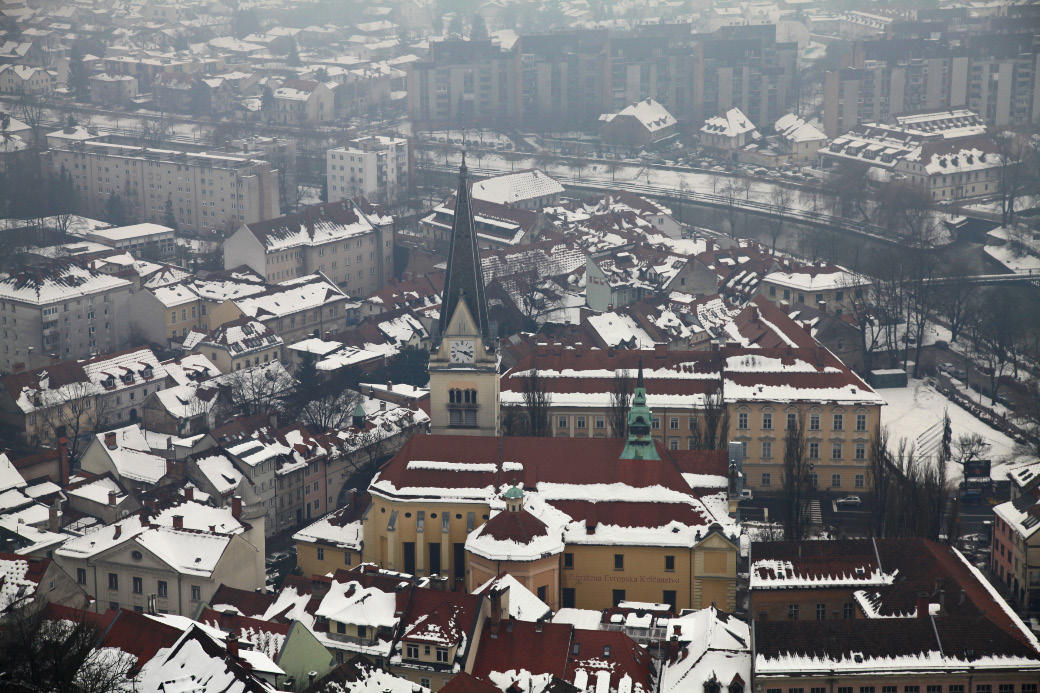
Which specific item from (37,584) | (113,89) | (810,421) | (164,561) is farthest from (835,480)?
(113,89)

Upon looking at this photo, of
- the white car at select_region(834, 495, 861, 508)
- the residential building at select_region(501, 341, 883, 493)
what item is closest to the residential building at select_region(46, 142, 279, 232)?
the residential building at select_region(501, 341, 883, 493)

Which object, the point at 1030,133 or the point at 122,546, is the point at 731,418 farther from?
the point at 1030,133

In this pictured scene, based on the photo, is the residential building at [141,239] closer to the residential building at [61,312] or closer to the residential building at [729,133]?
the residential building at [61,312]

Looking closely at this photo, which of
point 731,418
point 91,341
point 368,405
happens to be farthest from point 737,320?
point 91,341

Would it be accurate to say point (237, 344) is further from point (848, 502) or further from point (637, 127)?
point (637, 127)

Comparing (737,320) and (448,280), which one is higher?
(448,280)

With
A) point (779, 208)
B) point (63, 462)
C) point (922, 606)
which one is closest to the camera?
point (922, 606)
